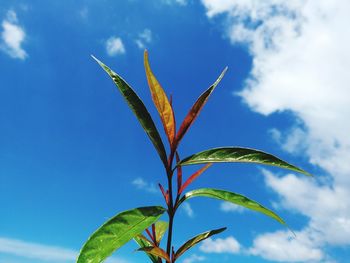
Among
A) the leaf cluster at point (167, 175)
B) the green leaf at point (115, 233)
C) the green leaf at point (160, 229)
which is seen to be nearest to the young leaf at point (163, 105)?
Result: the leaf cluster at point (167, 175)

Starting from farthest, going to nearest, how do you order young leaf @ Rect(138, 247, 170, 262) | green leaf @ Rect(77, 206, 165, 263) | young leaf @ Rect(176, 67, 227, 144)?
young leaf @ Rect(176, 67, 227, 144) < young leaf @ Rect(138, 247, 170, 262) < green leaf @ Rect(77, 206, 165, 263)

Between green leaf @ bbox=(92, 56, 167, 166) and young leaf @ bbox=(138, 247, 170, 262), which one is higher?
green leaf @ bbox=(92, 56, 167, 166)

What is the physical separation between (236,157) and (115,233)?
0.58 metres

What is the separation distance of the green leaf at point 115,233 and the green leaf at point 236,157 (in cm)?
29

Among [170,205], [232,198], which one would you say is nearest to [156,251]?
[170,205]

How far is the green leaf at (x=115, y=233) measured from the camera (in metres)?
1.51

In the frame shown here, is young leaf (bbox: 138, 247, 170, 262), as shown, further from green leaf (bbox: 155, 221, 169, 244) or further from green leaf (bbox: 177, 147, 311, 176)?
green leaf (bbox: 155, 221, 169, 244)

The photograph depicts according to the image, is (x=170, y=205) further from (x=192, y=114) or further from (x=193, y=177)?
(x=192, y=114)

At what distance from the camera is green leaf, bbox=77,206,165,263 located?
4.94 feet

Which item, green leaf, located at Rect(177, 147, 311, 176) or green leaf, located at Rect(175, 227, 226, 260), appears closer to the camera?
green leaf, located at Rect(177, 147, 311, 176)

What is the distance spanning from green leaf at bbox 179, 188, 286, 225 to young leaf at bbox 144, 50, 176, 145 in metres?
0.26

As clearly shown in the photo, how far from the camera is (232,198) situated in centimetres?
182

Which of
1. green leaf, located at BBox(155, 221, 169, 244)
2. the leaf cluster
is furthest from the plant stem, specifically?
green leaf, located at BBox(155, 221, 169, 244)

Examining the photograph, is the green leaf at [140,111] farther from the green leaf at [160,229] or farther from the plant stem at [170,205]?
the green leaf at [160,229]
